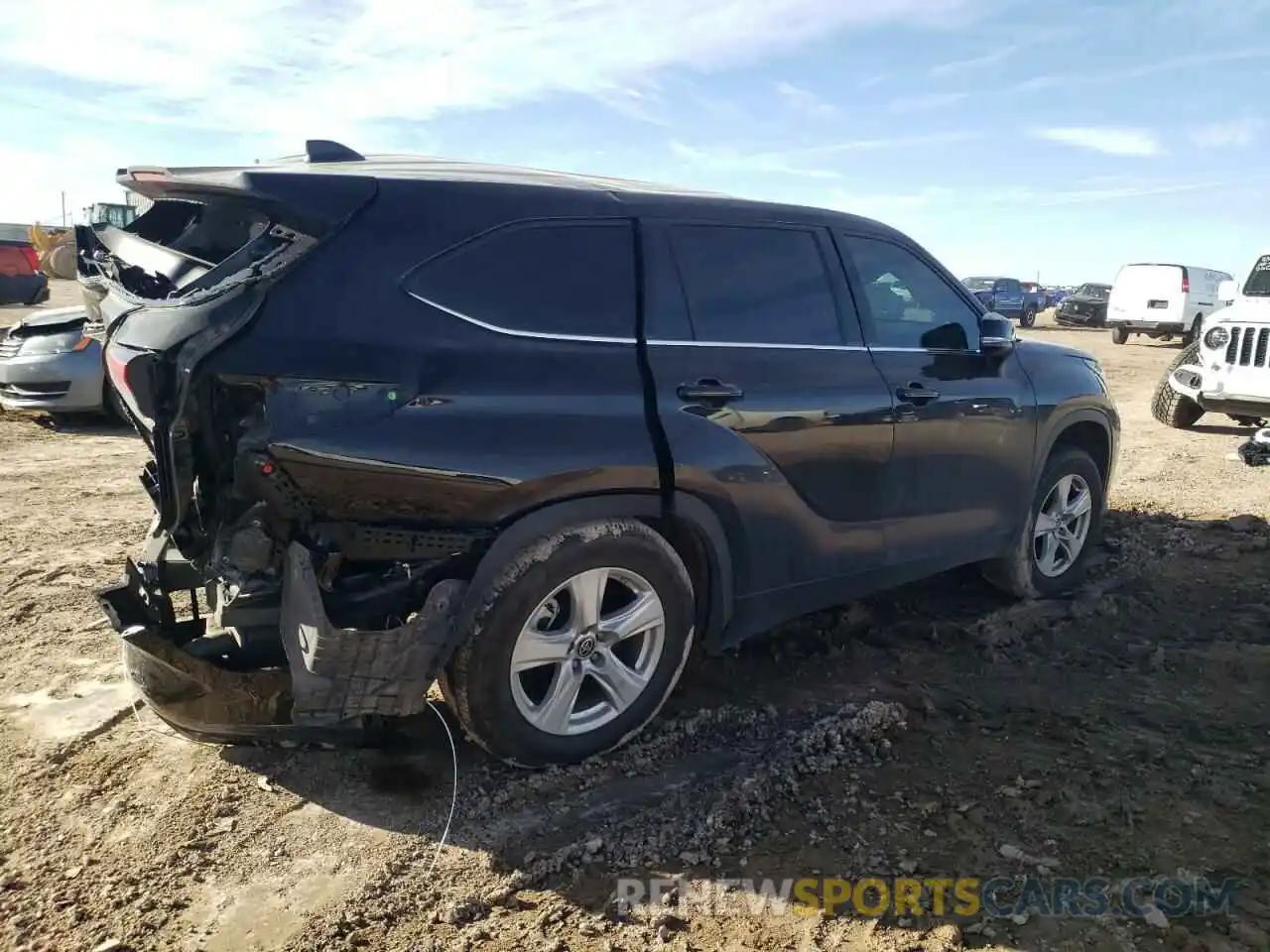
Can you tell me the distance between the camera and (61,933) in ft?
8.16

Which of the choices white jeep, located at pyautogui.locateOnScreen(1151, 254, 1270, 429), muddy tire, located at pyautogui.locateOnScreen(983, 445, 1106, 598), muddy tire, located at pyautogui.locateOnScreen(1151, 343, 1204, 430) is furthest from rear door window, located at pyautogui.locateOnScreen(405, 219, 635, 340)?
muddy tire, located at pyautogui.locateOnScreen(1151, 343, 1204, 430)

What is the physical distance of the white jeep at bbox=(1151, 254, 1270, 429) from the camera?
9969mm

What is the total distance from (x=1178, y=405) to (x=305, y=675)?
10.7 meters

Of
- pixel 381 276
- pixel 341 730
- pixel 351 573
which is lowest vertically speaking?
pixel 341 730

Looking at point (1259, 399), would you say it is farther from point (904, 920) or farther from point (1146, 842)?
point (904, 920)

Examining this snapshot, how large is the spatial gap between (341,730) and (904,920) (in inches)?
67.0

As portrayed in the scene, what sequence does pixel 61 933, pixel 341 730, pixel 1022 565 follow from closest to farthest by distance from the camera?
pixel 61 933
pixel 341 730
pixel 1022 565

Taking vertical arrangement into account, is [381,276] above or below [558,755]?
above

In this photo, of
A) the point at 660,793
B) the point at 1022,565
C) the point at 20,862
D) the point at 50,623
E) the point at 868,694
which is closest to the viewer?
the point at 20,862

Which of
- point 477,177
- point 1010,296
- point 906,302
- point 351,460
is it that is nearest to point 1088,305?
point 1010,296

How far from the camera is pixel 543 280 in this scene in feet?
10.5

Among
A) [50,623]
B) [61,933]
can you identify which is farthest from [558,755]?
[50,623]

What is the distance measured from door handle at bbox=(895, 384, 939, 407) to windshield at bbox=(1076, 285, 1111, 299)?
31146mm

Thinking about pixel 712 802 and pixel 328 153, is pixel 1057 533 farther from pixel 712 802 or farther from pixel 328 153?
pixel 328 153
